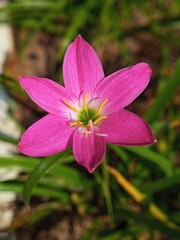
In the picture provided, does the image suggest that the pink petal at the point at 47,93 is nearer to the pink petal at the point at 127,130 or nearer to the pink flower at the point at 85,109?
the pink flower at the point at 85,109

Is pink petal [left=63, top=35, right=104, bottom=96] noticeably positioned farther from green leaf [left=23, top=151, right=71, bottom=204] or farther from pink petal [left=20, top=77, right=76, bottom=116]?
green leaf [left=23, top=151, right=71, bottom=204]

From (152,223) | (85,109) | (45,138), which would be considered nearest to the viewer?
(45,138)

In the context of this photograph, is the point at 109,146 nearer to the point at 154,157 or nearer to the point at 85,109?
the point at 154,157

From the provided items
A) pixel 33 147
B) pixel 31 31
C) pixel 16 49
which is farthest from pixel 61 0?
pixel 33 147

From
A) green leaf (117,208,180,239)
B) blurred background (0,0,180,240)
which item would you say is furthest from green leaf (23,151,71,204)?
green leaf (117,208,180,239)

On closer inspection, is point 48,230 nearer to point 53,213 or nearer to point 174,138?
point 53,213

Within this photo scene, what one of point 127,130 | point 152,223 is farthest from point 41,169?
point 152,223

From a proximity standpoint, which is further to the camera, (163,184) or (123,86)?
(163,184)
